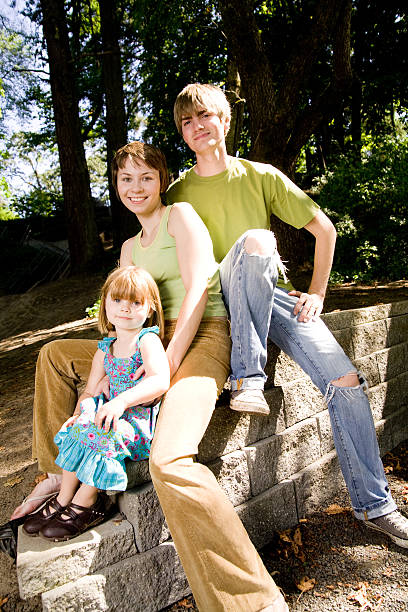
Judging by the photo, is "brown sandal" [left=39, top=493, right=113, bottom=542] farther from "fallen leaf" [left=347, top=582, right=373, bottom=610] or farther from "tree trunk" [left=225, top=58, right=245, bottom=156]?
"tree trunk" [left=225, top=58, right=245, bottom=156]

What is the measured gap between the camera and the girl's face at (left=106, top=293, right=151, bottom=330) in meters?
2.23

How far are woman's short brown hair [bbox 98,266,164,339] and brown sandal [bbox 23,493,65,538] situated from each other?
0.87 metres

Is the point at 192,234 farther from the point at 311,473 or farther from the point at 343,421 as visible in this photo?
the point at 311,473

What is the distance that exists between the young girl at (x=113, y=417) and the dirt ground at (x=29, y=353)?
0.57 m

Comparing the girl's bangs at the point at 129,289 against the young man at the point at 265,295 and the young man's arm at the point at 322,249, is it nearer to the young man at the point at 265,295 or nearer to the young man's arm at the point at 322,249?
the young man at the point at 265,295

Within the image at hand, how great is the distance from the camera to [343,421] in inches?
91.8

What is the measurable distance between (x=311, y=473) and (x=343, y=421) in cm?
62

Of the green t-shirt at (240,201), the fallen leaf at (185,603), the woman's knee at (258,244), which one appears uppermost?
the green t-shirt at (240,201)

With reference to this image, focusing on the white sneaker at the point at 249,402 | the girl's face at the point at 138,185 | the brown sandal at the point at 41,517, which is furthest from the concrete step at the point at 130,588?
the girl's face at the point at 138,185

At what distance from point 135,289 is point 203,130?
99 cm

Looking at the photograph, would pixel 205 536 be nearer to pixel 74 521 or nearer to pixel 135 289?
pixel 74 521

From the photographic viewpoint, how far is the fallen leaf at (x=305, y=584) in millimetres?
2161

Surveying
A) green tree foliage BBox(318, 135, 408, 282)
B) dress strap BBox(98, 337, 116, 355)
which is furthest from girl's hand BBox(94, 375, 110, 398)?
green tree foliage BBox(318, 135, 408, 282)

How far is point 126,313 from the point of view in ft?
7.30
